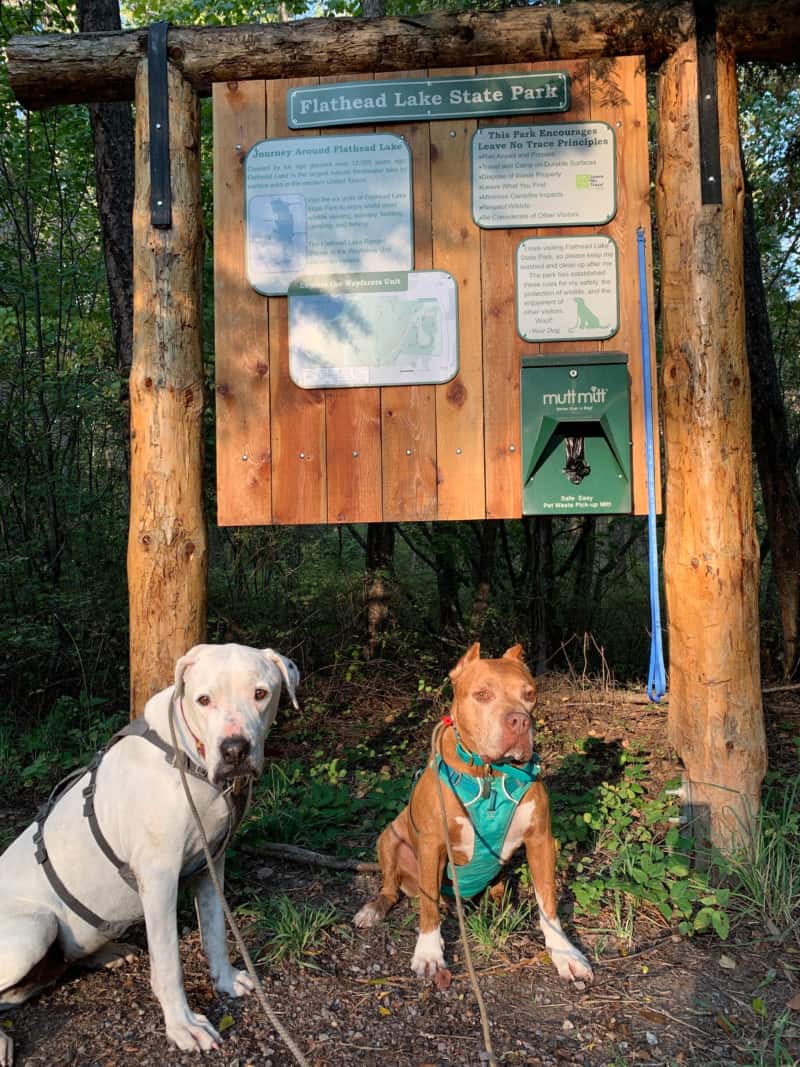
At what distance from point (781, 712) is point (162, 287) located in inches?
189

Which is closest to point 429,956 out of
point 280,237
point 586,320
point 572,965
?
point 572,965

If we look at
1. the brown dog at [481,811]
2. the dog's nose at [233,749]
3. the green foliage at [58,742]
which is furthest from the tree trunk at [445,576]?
the dog's nose at [233,749]

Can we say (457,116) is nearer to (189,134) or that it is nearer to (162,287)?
(189,134)

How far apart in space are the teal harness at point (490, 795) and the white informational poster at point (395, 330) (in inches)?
71.1

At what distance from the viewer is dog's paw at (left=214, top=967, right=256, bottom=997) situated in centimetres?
316

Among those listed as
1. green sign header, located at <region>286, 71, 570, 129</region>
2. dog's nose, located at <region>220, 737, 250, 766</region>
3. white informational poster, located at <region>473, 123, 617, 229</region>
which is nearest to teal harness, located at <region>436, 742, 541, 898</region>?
dog's nose, located at <region>220, 737, 250, 766</region>

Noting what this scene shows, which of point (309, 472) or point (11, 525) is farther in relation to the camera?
point (11, 525)

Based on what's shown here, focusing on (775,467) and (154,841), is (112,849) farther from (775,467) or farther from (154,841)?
(775,467)

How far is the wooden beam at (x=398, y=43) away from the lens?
4.11 meters

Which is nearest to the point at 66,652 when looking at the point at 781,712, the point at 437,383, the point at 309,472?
the point at 309,472

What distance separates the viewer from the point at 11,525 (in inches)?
312

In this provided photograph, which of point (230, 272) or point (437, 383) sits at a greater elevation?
point (230, 272)

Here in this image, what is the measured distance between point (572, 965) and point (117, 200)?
640cm

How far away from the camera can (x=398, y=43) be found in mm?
4164
